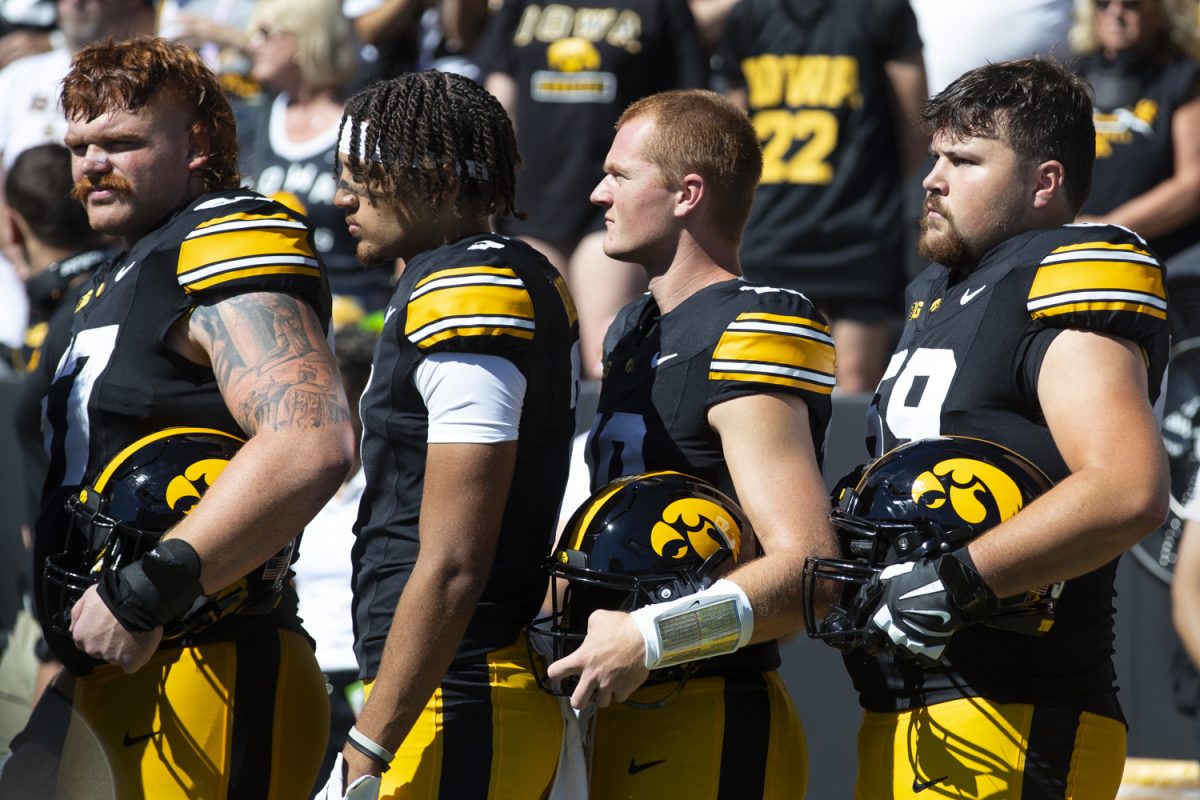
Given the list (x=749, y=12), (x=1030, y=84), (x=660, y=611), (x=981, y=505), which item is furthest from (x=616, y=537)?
(x=749, y=12)

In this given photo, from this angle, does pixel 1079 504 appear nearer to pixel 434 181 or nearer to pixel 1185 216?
pixel 434 181

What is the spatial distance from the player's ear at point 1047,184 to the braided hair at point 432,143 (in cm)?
97

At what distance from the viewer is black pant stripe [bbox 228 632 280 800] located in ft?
9.39

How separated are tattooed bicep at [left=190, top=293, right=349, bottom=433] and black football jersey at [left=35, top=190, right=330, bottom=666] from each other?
0.04 m

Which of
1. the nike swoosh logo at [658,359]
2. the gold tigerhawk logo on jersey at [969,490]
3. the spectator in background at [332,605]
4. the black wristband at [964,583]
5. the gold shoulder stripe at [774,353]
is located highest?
the gold shoulder stripe at [774,353]

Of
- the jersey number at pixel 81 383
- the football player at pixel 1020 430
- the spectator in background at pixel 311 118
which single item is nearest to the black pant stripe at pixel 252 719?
the jersey number at pixel 81 383

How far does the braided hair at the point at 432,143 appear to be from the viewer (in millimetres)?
2912

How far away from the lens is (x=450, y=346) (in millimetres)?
2695

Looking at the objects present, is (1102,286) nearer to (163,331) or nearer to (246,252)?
(246,252)

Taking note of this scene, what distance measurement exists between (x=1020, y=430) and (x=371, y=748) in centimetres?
123

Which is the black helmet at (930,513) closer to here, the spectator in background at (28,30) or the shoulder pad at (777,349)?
the shoulder pad at (777,349)

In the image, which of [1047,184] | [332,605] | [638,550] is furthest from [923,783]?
[332,605]

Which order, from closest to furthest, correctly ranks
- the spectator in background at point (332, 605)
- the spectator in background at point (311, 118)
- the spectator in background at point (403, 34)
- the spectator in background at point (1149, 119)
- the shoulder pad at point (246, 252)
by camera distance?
the shoulder pad at point (246, 252) → the spectator in background at point (332, 605) → the spectator in background at point (1149, 119) → the spectator in background at point (311, 118) → the spectator in background at point (403, 34)

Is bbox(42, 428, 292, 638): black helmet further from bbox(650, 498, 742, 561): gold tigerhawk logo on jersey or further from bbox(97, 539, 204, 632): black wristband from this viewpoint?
bbox(650, 498, 742, 561): gold tigerhawk logo on jersey
